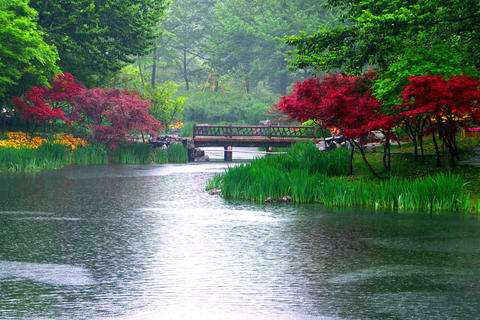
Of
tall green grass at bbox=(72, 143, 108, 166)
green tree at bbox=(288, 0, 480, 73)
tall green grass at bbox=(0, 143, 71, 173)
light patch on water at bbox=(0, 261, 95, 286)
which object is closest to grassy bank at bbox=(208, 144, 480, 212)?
green tree at bbox=(288, 0, 480, 73)

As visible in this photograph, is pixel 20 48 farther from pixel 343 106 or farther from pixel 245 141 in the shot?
pixel 343 106

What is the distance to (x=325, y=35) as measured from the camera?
3691cm

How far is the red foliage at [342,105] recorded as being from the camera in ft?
107

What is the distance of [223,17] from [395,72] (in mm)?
71299

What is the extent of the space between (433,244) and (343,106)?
1209cm

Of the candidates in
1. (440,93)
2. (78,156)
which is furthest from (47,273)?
(78,156)

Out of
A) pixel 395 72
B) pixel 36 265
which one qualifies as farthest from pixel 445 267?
pixel 395 72

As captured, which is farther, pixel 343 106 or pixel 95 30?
pixel 95 30

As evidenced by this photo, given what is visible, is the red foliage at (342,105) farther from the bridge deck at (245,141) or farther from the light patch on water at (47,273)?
the bridge deck at (245,141)

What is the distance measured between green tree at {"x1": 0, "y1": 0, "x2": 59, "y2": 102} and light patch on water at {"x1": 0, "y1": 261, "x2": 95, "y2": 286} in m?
30.0

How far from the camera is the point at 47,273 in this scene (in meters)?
18.0

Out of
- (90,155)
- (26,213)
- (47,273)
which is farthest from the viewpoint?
(90,155)

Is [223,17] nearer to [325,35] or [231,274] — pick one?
[325,35]

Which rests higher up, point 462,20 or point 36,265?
point 462,20
